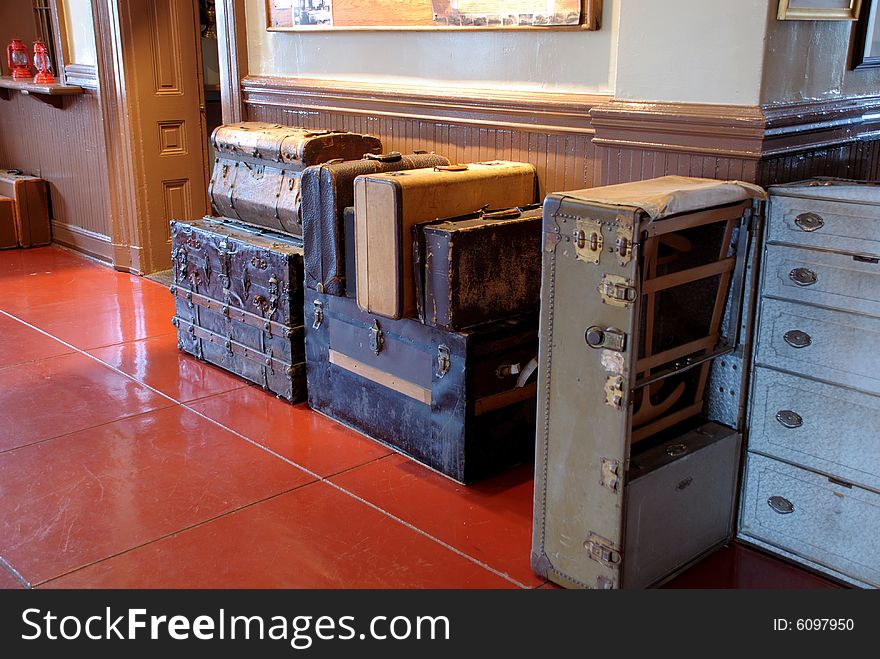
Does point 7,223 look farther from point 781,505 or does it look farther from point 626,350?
point 781,505

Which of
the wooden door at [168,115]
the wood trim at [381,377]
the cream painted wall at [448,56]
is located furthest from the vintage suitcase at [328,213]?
the wooden door at [168,115]

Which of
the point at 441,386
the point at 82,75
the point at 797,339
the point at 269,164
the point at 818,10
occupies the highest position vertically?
the point at 818,10

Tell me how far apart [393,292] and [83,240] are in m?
4.49

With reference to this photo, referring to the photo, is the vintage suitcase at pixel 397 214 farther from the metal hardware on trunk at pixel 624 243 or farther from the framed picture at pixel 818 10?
the framed picture at pixel 818 10

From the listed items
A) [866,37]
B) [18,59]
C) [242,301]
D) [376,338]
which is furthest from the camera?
[18,59]

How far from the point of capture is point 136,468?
3.43 m

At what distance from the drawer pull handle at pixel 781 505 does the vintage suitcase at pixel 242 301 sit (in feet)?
7.04

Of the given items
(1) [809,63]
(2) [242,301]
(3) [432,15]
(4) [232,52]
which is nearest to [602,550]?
(1) [809,63]

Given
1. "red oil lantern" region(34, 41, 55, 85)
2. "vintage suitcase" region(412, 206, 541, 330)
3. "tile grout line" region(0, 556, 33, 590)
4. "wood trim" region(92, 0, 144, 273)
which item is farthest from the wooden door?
"tile grout line" region(0, 556, 33, 590)

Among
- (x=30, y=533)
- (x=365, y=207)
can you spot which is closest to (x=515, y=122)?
(x=365, y=207)

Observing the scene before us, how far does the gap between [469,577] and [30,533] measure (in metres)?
1.47

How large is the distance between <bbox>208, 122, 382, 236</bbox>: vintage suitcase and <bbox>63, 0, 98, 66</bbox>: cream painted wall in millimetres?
2284

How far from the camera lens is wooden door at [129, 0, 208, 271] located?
19.9 ft

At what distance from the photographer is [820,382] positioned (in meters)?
2.64
